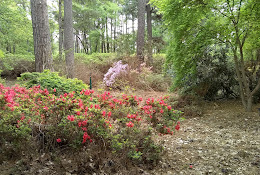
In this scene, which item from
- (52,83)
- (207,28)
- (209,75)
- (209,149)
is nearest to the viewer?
(209,149)

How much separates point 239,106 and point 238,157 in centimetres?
326

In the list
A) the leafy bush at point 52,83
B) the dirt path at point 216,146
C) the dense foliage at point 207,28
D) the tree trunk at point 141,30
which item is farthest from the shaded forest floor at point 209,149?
the tree trunk at point 141,30

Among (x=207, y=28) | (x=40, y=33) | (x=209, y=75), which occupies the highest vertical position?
(x=207, y=28)

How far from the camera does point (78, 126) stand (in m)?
2.45

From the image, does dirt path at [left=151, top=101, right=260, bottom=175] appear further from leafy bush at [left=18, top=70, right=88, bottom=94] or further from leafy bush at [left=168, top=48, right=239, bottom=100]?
leafy bush at [left=18, top=70, right=88, bottom=94]

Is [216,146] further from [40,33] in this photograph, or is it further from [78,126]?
[40,33]

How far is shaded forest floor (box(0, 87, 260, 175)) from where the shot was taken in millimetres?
2441

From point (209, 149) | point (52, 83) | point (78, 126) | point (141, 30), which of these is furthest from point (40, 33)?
point (141, 30)

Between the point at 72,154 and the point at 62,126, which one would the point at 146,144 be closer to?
the point at 72,154

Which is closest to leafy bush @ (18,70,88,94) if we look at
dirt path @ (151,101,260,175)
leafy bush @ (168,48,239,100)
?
dirt path @ (151,101,260,175)

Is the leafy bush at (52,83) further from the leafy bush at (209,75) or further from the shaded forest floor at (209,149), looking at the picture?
the leafy bush at (209,75)

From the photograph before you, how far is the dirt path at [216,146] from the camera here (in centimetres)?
270

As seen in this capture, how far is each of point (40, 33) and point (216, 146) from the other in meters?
4.87

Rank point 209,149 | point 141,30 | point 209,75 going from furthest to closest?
point 141,30 < point 209,75 < point 209,149
